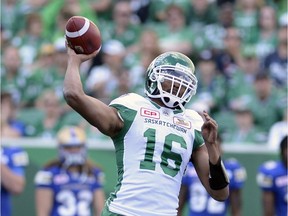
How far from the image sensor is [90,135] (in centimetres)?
1062

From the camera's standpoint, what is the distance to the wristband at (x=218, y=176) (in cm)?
536

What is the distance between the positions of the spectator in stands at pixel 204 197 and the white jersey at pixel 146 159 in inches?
144

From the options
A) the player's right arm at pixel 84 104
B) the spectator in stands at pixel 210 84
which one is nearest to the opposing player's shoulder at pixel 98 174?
the spectator in stands at pixel 210 84

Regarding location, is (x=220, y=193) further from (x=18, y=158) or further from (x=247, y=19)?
(x=247, y=19)

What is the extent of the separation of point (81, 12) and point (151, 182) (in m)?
7.95

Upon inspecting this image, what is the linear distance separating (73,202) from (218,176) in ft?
12.8

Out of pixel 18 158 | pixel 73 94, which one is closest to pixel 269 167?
pixel 18 158

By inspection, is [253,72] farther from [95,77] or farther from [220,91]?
[95,77]

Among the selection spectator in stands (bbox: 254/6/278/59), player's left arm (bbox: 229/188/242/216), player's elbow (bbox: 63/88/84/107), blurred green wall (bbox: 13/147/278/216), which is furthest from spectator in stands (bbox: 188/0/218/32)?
player's elbow (bbox: 63/88/84/107)

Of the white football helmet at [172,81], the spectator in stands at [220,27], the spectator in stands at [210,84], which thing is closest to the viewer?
the white football helmet at [172,81]

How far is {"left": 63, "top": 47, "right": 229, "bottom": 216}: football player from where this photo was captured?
524 centimetres

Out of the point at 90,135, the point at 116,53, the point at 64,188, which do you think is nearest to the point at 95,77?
the point at 116,53

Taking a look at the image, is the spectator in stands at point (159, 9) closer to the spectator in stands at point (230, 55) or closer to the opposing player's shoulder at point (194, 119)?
the spectator in stands at point (230, 55)

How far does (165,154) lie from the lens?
5332mm
